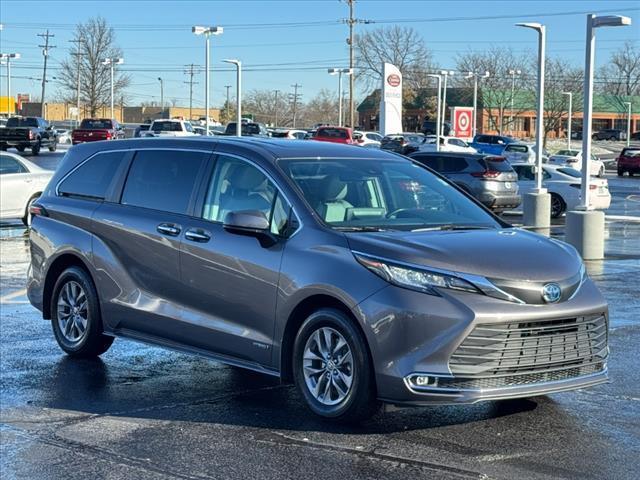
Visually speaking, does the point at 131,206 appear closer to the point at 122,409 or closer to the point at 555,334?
the point at 122,409

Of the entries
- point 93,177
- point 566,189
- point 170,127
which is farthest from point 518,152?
point 93,177

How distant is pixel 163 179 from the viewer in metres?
7.56

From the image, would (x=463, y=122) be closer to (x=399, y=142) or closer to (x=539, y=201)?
(x=399, y=142)

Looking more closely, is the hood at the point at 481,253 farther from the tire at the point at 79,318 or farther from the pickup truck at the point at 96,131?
the pickup truck at the point at 96,131

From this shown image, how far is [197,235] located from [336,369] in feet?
5.12

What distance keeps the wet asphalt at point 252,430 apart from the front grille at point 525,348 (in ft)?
1.41

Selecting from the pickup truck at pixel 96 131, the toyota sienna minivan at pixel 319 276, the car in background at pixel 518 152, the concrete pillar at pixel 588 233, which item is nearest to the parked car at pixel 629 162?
the car in background at pixel 518 152

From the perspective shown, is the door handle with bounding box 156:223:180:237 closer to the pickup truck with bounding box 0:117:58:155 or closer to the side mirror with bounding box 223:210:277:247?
the side mirror with bounding box 223:210:277:247

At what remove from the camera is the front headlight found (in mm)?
5645

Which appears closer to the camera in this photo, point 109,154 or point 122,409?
point 122,409

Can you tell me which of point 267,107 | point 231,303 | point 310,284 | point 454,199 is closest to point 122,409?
point 231,303

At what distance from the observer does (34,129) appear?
51.0m

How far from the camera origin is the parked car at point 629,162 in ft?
178

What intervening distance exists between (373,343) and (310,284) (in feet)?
1.99
